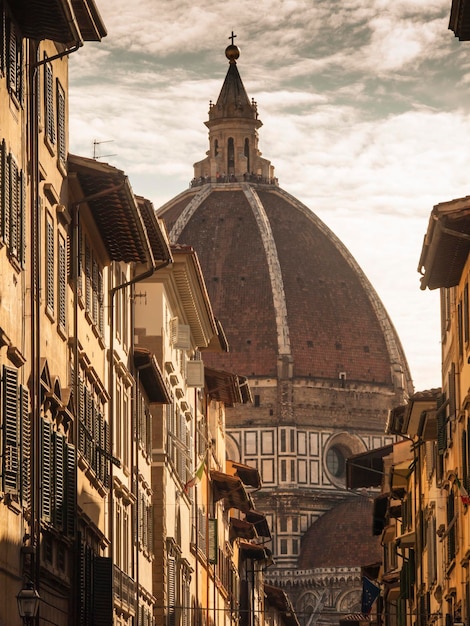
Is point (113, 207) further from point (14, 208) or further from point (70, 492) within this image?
point (14, 208)

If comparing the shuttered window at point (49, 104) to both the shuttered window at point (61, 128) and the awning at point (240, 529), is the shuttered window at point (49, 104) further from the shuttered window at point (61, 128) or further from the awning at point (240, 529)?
the awning at point (240, 529)

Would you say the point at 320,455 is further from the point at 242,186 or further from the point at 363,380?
the point at 242,186

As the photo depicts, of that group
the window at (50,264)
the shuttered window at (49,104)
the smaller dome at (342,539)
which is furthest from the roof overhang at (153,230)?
the smaller dome at (342,539)

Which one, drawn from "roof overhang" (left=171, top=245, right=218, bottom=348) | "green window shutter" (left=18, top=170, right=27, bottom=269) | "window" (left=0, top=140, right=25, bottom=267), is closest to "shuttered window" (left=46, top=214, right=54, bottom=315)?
"green window shutter" (left=18, top=170, right=27, bottom=269)

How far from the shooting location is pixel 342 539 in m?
147

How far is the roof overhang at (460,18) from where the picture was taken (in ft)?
60.4

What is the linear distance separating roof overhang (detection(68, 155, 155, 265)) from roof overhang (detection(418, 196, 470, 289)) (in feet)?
12.3

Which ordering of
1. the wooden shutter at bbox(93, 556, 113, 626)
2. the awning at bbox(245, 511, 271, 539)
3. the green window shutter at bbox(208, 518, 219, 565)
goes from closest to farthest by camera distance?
1. the wooden shutter at bbox(93, 556, 113, 626)
2. the green window shutter at bbox(208, 518, 219, 565)
3. the awning at bbox(245, 511, 271, 539)

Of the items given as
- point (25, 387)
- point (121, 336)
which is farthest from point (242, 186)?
point (25, 387)

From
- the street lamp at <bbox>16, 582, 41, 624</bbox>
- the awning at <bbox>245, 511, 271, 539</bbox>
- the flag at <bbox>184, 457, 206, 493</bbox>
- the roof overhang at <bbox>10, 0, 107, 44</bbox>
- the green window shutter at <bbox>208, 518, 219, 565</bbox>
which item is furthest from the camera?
the awning at <bbox>245, 511, 271, 539</bbox>

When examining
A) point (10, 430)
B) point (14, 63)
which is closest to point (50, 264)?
point (14, 63)

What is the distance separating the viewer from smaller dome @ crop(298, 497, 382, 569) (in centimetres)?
14388

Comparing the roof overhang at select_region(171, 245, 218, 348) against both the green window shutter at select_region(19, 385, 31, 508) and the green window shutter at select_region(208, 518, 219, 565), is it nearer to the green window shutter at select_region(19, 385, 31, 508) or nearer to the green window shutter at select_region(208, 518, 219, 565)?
the green window shutter at select_region(208, 518, 219, 565)

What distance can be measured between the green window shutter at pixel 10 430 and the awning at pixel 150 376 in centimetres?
1482
